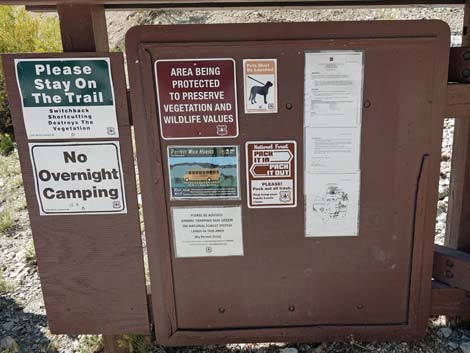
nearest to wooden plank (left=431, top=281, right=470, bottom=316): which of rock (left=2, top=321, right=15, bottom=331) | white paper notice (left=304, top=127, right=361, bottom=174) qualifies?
white paper notice (left=304, top=127, right=361, bottom=174)

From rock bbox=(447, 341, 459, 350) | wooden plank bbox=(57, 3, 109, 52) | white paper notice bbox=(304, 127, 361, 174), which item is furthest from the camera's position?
rock bbox=(447, 341, 459, 350)

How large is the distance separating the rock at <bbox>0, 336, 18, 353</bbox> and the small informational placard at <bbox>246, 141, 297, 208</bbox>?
1696 mm

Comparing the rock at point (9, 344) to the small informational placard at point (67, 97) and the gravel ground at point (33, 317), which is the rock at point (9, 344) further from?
the small informational placard at point (67, 97)

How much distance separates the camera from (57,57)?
7.27 ft

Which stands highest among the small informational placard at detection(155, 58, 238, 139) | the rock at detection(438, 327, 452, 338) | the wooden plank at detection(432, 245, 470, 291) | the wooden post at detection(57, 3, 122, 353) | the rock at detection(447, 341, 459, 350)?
the wooden post at detection(57, 3, 122, 353)

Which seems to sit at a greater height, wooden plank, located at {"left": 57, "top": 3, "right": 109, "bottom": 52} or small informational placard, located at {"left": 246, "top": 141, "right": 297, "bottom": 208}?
wooden plank, located at {"left": 57, "top": 3, "right": 109, "bottom": 52}

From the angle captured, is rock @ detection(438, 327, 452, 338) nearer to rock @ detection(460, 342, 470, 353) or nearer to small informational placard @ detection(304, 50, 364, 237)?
rock @ detection(460, 342, 470, 353)

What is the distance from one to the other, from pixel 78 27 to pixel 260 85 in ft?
2.92

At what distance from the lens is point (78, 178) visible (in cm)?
239

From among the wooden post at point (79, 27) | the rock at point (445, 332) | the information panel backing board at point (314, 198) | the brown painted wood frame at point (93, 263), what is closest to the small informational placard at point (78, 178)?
the brown painted wood frame at point (93, 263)

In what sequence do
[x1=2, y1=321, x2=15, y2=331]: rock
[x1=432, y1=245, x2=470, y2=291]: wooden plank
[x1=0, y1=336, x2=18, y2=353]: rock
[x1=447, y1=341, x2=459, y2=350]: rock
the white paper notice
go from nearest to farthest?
1. the white paper notice
2. [x1=432, y1=245, x2=470, y2=291]: wooden plank
3. [x1=447, y1=341, x2=459, y2=350]: rock
4. [x1=0, y1=336, x2=18, y2=353]: rock
5. [x1=2, y1=321, x2=15, y2=331]: rock

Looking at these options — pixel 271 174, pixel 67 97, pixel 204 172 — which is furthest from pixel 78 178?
pixel 271 174

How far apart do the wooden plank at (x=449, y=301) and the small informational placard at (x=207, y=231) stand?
1142 mm

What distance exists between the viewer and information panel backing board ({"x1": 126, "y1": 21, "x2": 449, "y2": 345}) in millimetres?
2229
